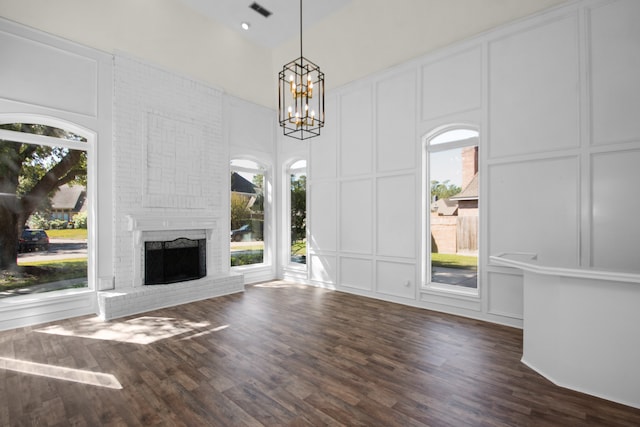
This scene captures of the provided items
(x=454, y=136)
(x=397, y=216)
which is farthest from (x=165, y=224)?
(x=454, y=136)

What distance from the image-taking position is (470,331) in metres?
3.73

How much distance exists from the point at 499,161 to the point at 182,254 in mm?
5303

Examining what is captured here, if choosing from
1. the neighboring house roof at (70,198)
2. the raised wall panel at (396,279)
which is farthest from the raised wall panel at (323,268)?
the neighboring house roof at (70,198)

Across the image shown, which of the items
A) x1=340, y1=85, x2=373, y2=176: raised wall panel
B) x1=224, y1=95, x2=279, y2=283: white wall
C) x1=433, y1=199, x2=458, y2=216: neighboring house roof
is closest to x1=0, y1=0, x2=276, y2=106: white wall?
x1=224, y1=95, x2=279, y2=283: white wall

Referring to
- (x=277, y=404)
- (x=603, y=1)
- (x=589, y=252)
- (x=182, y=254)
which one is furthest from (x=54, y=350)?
(x=603, y=1)

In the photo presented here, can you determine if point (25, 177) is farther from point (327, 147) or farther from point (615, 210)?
point (615, 210)

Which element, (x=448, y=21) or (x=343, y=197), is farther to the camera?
(x=343, y=197)

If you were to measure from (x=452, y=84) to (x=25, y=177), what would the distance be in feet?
20.4

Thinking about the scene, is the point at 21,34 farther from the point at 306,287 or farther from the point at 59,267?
the point at 306,287

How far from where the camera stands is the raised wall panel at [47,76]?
12.4 ft

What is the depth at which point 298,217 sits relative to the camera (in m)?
6.87

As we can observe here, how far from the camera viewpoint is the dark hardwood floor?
214 cm

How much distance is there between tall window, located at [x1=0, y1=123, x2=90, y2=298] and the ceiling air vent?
3483 millimetres

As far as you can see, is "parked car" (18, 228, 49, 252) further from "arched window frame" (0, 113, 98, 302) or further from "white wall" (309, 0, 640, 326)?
"white wall" (309, 0, 640, 326)
